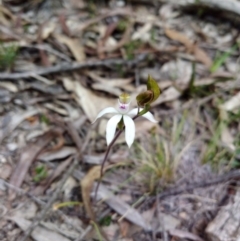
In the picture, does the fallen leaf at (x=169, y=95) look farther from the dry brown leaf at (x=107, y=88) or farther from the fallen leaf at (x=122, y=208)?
the fallen leaf at (x=122, y=208)

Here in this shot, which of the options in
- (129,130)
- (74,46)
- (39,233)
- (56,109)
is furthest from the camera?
(74,46)

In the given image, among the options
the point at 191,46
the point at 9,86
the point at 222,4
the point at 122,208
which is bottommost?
the point at 122,208

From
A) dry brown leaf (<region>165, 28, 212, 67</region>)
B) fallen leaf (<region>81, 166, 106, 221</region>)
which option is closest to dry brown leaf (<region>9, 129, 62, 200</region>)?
fallen leaf (<region>81, 166, 106, 221</region>)

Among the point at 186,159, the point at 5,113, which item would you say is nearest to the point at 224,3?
the point at 186,159

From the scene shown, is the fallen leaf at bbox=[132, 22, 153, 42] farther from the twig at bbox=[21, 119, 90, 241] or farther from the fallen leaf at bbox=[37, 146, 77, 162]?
the fallen leaf at bbox=[37, 146, 77, 162]

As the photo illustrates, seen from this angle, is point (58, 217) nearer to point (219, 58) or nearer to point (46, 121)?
point (46, 121)

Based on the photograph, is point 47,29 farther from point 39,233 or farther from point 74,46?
point 39,233

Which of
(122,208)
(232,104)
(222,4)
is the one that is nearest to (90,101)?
(122,208)
